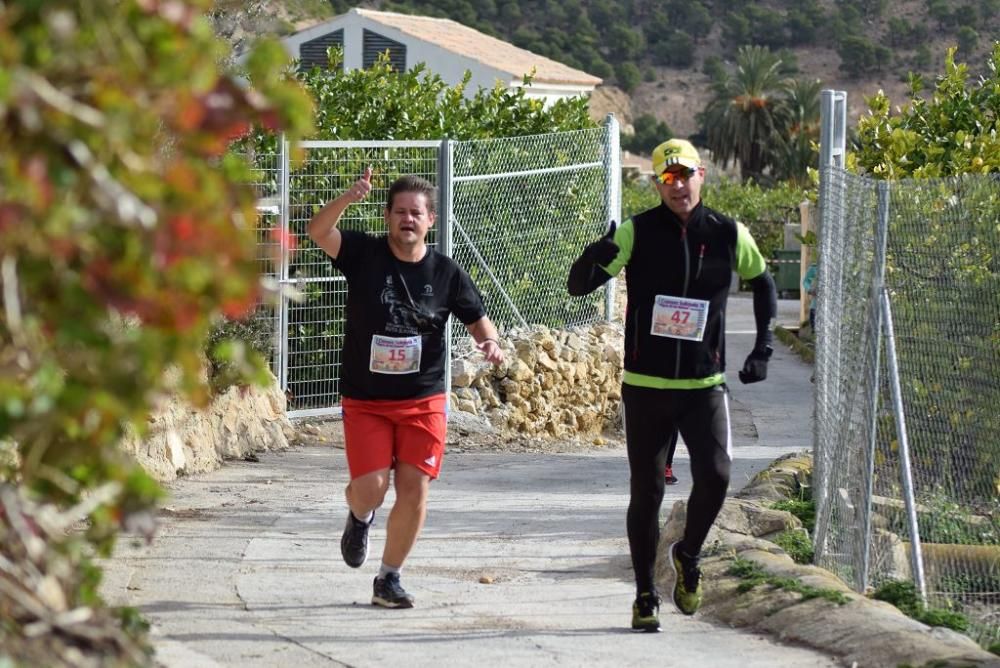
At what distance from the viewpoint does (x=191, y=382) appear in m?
2.51

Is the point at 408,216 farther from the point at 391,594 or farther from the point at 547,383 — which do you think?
the point at 547,383

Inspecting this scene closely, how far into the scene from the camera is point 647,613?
6.79m

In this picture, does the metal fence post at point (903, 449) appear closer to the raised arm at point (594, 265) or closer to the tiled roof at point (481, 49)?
the raised arm at point (594, 265)

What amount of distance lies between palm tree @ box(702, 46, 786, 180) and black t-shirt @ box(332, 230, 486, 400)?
232ft

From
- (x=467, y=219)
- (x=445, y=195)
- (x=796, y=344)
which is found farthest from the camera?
(x=796, y=344)

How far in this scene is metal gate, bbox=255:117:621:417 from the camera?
13.0 metres

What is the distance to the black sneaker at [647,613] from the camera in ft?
22.3

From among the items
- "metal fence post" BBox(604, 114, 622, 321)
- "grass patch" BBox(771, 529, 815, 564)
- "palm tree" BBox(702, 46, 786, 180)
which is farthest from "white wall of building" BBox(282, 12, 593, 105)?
"palm tree" BBox(702, 46, 786, 180)

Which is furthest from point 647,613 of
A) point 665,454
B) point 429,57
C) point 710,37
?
point 710,37

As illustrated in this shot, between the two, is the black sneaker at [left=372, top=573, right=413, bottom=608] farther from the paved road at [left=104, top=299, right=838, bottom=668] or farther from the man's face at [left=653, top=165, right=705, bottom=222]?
the man's face at [left=653, top=165, right=705, bottom=222]

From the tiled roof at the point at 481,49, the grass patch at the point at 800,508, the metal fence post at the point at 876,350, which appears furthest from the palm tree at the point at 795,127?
the metal fence post at the point at 876,350

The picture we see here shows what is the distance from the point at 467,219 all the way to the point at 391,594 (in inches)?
282

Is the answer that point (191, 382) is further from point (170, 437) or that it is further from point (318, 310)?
point (318, 310)

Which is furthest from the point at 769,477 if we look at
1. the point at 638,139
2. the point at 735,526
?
the point at 638,139
